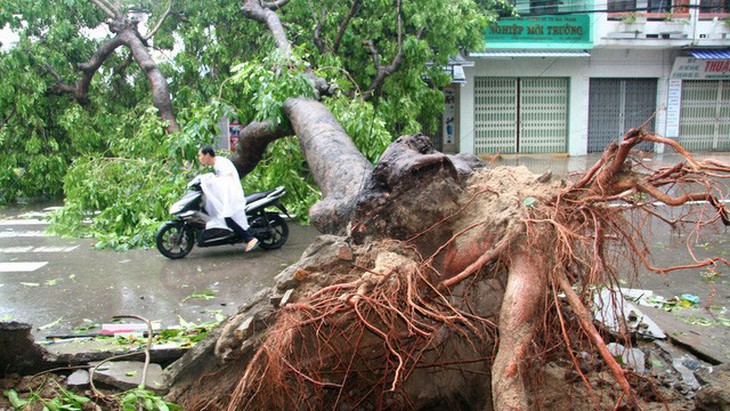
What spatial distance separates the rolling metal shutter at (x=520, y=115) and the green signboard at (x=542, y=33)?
1138 millimetres

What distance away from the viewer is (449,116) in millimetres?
18703

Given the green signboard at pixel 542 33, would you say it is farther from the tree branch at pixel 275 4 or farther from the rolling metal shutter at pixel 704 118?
the tree branch at pixel 275 4

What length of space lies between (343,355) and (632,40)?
17.7m

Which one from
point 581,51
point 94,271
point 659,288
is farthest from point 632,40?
point 94,271

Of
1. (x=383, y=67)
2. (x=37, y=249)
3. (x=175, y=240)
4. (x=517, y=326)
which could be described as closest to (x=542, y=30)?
(x=383, y=67)

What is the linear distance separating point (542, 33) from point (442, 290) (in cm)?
1622

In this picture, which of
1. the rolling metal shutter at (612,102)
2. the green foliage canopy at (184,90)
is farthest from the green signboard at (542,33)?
the green foliage canopy at (184,90)

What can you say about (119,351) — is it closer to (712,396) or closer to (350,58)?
(712,396)

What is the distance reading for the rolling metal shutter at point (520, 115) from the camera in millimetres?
17953

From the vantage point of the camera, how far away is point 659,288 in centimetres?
636

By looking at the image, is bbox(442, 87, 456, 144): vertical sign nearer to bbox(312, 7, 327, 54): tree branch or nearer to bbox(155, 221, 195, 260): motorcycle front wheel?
bbox(312, 7, 327, 54): tree branch

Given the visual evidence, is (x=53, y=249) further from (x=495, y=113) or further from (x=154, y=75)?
(x=495, y=113)

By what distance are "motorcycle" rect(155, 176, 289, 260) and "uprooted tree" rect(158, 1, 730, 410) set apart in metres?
4.45

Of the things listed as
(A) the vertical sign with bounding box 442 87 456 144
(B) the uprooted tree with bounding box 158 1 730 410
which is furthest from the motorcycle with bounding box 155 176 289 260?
(A) the vertical sign with bounding box 442 87 456 144
